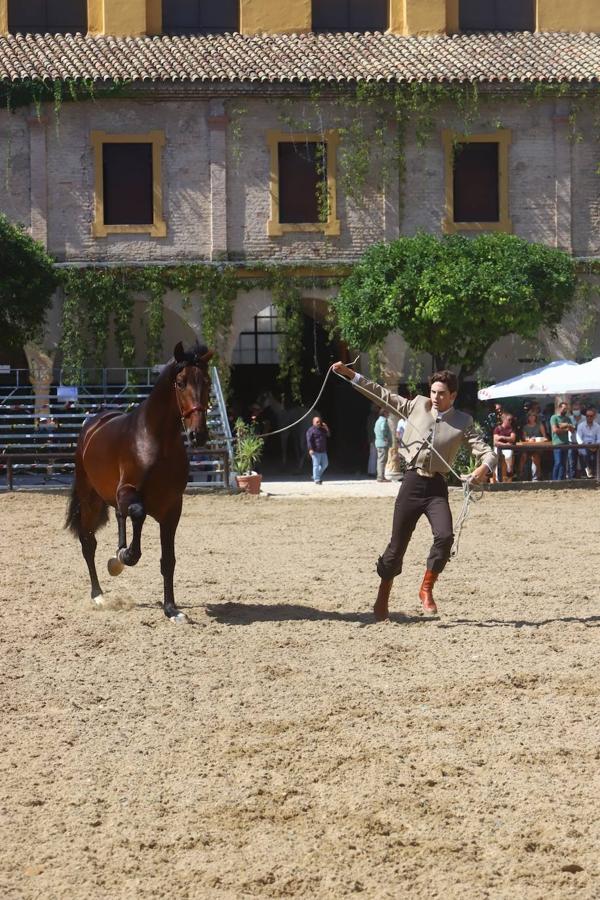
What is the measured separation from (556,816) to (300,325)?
24245 mm

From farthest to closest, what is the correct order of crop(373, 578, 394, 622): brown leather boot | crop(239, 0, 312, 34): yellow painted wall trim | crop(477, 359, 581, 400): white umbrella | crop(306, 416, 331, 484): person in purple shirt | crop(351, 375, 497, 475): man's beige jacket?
1. crop(239, 0, 312, 34): yellow painted wall trim
2. crop(306, 416, 331, 484): person in purple shirt
3. crop(477, 359, 581, 400): white umbrella
4. crop(373, 578, 394, 622): brown leather boot
5. crop(351, 375, 497, 475): man's beige jacket

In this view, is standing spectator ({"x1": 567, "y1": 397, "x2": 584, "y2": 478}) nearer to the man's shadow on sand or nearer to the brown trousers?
the man's shadow on sand

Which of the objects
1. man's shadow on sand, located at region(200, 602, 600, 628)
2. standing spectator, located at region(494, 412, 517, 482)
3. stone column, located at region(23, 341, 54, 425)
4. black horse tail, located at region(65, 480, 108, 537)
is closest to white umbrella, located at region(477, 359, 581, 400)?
standing spectator, located at region(494, 412, 517, 482)

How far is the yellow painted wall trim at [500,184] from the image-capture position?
1153 inches

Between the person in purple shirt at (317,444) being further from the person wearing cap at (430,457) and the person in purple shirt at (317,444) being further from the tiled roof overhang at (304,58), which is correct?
the person wearing cap at (430,457)

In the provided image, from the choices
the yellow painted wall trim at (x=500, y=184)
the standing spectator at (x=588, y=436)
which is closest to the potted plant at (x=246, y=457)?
the standing spectator at (x=588, y=436)

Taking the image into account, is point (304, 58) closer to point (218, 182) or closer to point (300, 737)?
point (218, 182)

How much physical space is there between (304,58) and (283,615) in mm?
21148

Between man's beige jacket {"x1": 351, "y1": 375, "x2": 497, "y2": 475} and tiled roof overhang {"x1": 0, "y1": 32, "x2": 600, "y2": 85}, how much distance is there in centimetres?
1980

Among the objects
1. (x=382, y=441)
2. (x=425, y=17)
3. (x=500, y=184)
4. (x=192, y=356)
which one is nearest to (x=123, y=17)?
(x=425, y=17)

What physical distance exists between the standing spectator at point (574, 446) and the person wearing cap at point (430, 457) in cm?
1387

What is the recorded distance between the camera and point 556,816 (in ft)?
Result: 17.8

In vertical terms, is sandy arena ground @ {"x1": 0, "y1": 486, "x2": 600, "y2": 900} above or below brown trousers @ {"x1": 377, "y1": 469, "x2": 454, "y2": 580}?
below

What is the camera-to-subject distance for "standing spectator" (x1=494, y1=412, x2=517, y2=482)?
23844 mm
